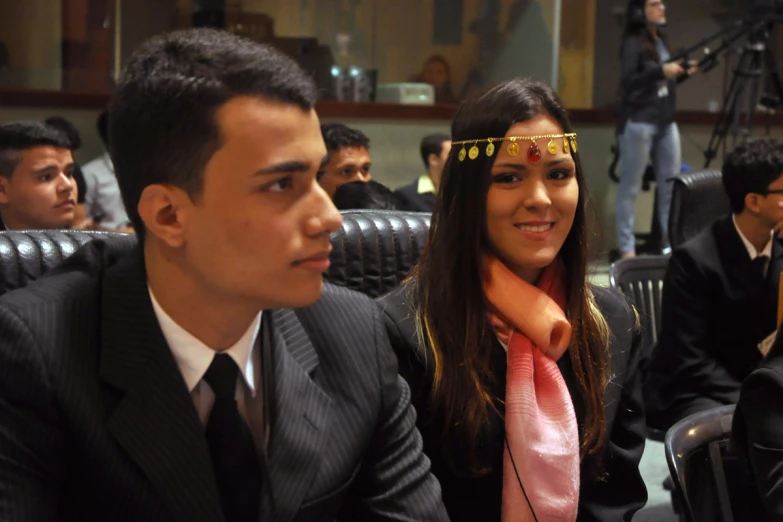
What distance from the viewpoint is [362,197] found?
305 cm

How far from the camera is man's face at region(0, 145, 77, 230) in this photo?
2.98 m

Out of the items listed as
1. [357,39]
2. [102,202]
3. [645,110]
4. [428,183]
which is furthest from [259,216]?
[357,39]

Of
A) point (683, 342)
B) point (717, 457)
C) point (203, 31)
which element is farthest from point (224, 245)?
point (683, 342)

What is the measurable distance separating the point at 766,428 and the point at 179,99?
0.90 metres

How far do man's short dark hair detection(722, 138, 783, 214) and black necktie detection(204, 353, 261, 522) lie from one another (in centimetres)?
203

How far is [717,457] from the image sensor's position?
145cm

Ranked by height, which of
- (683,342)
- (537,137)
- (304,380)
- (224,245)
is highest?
(537,137)

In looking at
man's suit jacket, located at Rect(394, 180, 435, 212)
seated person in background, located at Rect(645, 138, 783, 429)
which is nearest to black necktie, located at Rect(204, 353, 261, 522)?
seated person in background, located at Rect(645, 138, 783, 429)

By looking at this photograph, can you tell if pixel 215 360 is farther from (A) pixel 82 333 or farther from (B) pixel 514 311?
(B) pixel 514 311

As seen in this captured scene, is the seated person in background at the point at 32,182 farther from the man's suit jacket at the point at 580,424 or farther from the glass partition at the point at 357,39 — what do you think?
the man's suit jacket at the point at 580,424

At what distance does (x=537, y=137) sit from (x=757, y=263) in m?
1.30

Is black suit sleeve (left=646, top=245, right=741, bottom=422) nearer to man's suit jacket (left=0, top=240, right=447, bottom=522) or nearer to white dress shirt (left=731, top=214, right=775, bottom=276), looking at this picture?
white dress shirt (left=731, top=214, right=775, bottom=276)

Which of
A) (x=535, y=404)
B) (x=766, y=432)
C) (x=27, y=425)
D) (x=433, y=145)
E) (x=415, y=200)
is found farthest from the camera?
(x=433, y=145)

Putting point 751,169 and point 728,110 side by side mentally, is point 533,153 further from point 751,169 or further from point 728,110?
point 728,110
